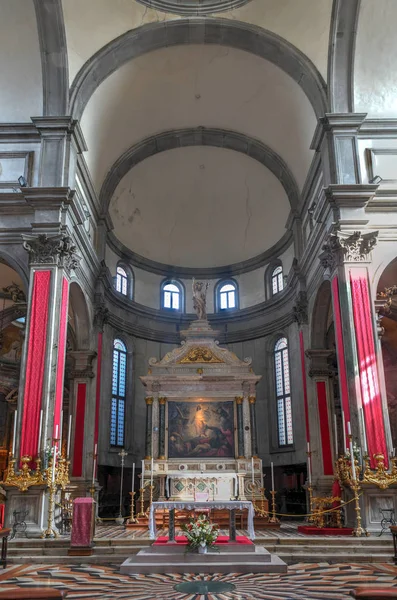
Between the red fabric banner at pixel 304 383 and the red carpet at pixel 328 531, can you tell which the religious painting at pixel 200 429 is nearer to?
the red fabric banner at pixel 304 383

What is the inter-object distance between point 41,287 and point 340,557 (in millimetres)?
9268

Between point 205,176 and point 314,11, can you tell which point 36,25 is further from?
point 205,176

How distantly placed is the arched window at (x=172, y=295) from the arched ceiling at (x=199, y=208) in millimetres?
1048

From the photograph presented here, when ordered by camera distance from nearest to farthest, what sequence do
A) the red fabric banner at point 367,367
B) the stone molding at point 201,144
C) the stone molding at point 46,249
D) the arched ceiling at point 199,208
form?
the red fabric banner at point 367,367 → the stone molding at point 46,249 → the stone molding at point 201,144 → the arched ceiling at point 199,208

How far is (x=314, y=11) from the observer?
644 inches

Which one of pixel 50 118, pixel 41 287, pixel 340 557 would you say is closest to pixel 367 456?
pixel 340 557

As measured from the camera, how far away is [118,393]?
22.6m

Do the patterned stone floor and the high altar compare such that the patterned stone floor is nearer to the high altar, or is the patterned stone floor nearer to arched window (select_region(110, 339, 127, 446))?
the high altar

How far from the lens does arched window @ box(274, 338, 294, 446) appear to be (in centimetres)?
2184

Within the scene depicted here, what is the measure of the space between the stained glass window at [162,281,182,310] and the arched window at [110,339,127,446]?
3342mm

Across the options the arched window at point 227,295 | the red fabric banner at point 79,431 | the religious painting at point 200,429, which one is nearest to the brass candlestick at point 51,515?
the red fabric banner at point 79,431

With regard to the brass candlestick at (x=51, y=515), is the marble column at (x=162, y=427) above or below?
above

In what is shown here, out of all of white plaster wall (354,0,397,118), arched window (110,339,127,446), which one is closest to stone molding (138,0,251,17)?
white plaster wall (354,0,397,118)

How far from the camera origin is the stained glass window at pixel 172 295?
1006 inches
